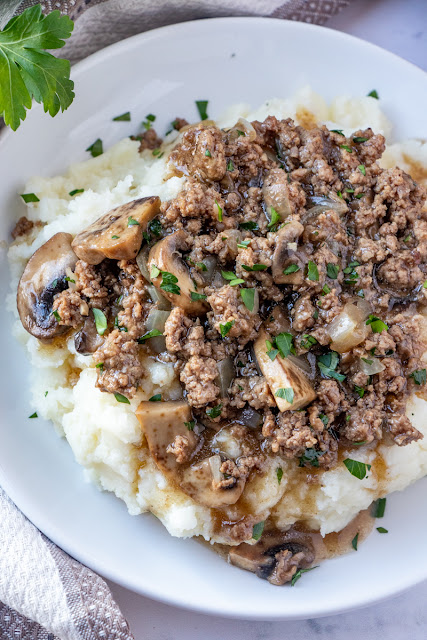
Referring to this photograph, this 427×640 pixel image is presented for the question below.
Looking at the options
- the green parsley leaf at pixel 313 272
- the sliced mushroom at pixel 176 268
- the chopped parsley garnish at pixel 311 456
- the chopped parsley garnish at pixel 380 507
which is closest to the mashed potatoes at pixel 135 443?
the chopped parsley garnish at pixel 311 456

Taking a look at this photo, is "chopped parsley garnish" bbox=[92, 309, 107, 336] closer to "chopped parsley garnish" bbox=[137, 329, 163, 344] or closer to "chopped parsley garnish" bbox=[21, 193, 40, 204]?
"chopped parsley garnish" bbox=[137, 329, 163, 344]

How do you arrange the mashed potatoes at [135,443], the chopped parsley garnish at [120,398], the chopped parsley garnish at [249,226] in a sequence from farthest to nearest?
1. the chopped parsley garnish at [249,226]
2. the mashed potatoes at [135,443]
3. the chopped parsley garnish at [120,398]

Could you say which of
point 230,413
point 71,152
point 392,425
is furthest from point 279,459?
point 71,152

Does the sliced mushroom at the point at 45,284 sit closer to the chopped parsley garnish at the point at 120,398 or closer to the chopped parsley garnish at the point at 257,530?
the chopped parsley garnish at the point at 120,398

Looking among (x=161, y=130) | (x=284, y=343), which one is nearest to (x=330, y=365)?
(x=284, y=343)

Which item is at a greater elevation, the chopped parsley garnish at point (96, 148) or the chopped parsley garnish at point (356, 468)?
the chopped parsley garnish at point (96, 148)

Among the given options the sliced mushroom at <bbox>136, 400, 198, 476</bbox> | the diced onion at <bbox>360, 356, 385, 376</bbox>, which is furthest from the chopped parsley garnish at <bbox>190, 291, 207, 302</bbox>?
the diced onion at <bbox>360, 356, 385, 376</bbox>

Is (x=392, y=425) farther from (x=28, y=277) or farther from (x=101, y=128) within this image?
(x=101, y=128)
